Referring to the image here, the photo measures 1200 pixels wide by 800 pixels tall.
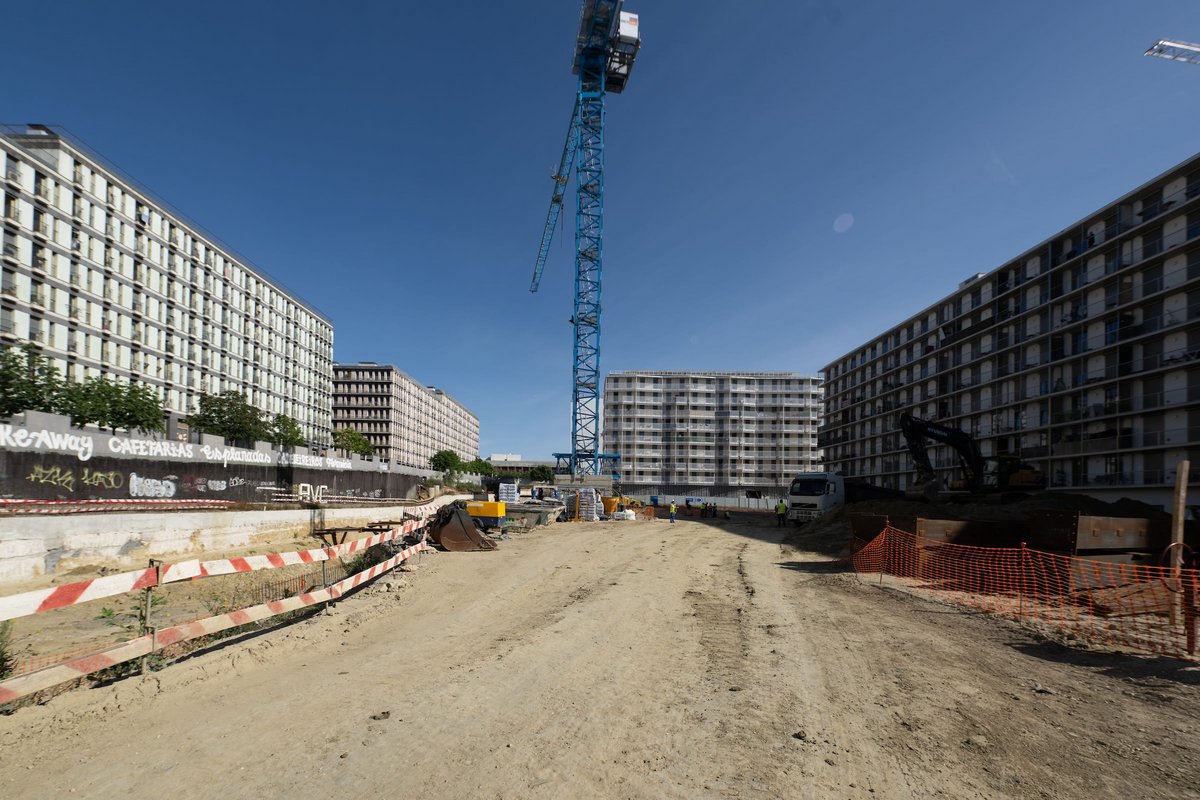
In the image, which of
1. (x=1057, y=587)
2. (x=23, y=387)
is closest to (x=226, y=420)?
(x=23, y=387)

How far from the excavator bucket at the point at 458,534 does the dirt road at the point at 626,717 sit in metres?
9.70

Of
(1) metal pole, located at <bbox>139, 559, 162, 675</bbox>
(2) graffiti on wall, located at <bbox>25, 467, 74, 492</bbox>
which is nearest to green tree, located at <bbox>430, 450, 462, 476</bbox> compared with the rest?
(2) graffiti on wall, located at <bbox>25, 467, 74, 492</bbox>

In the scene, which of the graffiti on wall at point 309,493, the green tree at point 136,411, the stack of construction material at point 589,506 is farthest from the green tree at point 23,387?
the stack of construction material at point 589,506

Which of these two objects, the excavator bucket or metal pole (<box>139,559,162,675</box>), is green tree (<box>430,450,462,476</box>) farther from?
metal pole (<box>139,559,162,675</box>)

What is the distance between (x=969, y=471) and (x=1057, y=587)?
2101 centimetres

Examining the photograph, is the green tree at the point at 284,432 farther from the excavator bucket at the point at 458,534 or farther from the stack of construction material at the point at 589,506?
the excavator bucket at the point at 458,534

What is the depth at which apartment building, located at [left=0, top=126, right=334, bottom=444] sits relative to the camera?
47.5 m

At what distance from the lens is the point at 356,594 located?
1196 cm

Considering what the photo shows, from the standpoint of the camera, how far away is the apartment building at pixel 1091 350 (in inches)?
1574

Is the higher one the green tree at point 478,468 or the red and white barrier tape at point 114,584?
the red and white barrier tape at point 114,584

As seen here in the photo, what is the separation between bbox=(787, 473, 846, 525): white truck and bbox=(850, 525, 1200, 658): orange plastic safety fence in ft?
58.4

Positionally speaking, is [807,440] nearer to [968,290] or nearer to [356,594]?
[968,290]

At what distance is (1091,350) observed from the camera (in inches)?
1844

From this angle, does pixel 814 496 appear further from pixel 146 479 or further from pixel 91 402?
pixel 91 402
